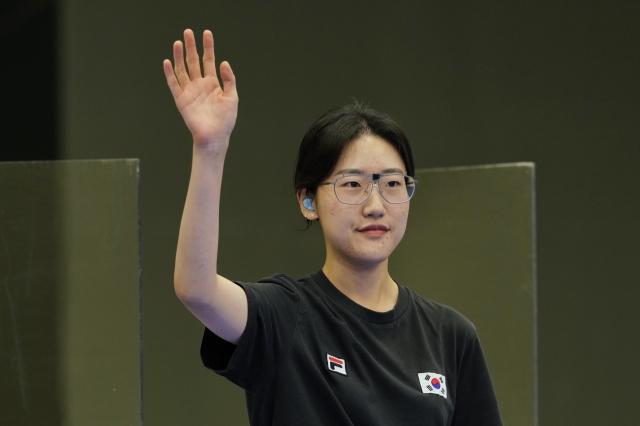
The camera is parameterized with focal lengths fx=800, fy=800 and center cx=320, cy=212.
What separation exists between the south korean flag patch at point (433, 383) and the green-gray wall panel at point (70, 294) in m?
0.89

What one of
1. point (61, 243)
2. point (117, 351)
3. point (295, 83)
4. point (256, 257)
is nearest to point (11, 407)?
point (117, 351)

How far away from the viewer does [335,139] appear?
1.43 meters

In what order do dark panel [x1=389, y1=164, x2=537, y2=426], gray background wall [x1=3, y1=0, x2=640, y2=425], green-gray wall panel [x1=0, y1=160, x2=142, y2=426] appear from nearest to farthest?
1. green-gray wall panel [x1=0, y1=160, x2=142, y2=426]
2. dark panel [x1=389, y1=164, x2=537, y2=426]
3. gray background wall [x1=3, y1=0, x2=640, y2=425]

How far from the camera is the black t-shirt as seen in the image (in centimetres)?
125

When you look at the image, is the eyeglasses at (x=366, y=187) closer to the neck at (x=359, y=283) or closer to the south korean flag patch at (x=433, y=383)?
the neck at (x=359, y=283)

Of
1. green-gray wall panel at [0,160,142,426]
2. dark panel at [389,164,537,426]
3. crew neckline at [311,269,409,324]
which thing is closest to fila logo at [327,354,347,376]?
crew neckline at [311,269,409,324]

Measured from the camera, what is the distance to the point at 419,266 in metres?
2.72

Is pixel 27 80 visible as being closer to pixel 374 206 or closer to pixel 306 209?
pixel 306 209

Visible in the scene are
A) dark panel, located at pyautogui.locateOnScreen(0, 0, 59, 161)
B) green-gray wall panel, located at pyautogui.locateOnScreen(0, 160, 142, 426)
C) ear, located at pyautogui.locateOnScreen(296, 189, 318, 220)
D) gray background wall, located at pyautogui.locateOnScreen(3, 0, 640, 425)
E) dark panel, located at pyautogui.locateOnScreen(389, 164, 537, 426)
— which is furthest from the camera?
gray background wall, located at pyautogui.locateOnScreen(3, 0, 640, 425)

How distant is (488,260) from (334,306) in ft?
4.24

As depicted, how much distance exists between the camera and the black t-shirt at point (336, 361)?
49.1 inches

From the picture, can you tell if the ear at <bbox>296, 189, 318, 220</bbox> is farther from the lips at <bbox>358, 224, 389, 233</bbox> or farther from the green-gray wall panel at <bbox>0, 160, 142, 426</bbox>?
the green-gray wall panel at <bbox>0, 160, 142, 426</bbox>

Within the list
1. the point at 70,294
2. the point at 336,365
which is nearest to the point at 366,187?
the point at 336,365

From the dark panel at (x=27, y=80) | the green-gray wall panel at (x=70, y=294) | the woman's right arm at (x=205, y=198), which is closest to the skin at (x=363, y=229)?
the woman's right arm at (x=205, y=198)
